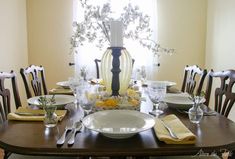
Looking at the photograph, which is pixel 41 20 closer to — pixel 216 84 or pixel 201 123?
pixel 216 84

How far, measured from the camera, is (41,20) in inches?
140

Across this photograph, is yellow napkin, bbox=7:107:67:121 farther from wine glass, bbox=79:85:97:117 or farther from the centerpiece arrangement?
the centerpiece arrangement

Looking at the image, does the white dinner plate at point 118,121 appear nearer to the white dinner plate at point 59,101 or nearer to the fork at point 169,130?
the fork at point 169,130

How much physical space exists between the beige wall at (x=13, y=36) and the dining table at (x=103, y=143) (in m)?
2.09

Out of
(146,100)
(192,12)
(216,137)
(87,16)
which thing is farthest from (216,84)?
(216,137)

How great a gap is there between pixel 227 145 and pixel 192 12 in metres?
3.01

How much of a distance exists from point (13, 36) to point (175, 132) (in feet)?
9.22

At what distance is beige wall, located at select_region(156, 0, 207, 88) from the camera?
139 inches

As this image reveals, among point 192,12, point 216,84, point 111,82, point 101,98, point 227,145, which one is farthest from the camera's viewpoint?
point 192,12

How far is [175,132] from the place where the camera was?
0.97m

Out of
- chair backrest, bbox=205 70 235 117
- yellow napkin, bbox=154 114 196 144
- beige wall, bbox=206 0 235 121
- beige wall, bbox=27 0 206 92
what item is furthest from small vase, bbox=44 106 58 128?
beige wall, bbox=27 0 206 92

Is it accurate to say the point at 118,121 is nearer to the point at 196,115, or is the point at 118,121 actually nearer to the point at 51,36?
the point at 196,115

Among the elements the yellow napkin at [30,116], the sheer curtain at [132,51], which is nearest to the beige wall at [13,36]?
the sheer curtain at [132,51]

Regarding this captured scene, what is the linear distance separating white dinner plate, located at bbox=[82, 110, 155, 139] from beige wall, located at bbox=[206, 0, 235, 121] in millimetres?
2070
